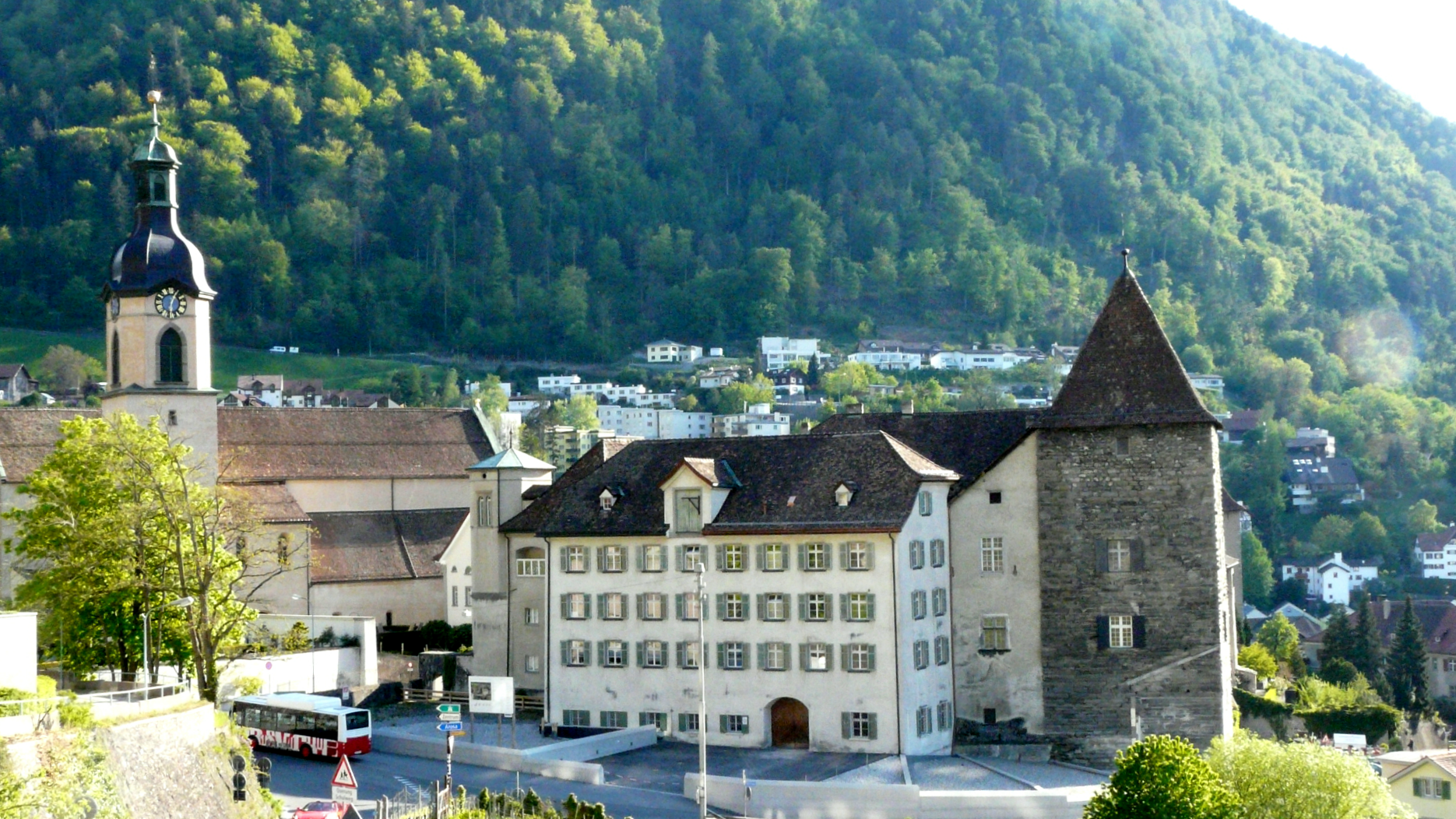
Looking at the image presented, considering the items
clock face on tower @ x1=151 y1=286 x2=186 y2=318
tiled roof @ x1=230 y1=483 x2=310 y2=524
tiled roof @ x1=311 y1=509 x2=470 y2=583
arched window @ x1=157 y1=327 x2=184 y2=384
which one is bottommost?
tiled roof @ x1=311 y1=509 x2=470 y2=583

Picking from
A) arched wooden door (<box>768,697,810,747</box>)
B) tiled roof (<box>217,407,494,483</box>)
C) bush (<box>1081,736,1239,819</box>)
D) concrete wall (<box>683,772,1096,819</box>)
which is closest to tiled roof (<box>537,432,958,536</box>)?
arched wooden door (<box>768,697,810,747</box>)

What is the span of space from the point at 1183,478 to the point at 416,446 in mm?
35792

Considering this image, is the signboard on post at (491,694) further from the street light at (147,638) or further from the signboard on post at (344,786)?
the signboard on post at (344,786)

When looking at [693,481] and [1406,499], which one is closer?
[693,481]

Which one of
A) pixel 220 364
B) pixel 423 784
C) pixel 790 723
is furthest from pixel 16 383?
pixel 423 784

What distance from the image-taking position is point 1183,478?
181 ft

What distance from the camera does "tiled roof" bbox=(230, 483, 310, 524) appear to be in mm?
71562

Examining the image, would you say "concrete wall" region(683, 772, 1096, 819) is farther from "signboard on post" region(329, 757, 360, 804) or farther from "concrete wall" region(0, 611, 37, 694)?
"concrete wall" region(0, 611, 37, 694)

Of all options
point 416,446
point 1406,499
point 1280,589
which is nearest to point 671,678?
point 416,446

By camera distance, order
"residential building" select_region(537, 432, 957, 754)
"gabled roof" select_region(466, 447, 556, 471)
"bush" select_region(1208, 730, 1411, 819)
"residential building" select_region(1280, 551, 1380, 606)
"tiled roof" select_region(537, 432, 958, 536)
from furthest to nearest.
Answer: "residential building" select_region(1280, 551, 1380, 606) < "gabled roof" select_region(466, 447, 556, 471) < "tiled roof" select_region(537, 432, 958, 536) < "residential building" select_region(537, 432, 957, 754) < "bush" select_region(1208, 730, 1411, 819)

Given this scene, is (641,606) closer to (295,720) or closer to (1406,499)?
(295,720)

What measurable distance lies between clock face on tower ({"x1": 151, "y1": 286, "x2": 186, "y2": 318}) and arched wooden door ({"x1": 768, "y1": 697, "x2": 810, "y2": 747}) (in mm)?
27095

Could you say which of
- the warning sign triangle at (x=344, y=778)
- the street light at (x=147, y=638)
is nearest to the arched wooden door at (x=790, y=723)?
the street light at (x=147, y=638)

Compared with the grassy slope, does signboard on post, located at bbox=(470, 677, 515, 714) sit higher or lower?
lower
